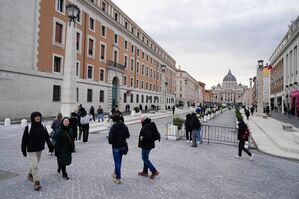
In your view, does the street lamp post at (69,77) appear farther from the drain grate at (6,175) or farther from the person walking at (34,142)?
the person walking at (34,142)

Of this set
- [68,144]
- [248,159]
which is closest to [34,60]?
[68,144]

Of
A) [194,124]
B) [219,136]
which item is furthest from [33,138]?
[219,136]

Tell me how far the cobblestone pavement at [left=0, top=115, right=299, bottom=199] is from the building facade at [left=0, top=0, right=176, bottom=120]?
7.37 meters

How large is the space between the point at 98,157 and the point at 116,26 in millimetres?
34909

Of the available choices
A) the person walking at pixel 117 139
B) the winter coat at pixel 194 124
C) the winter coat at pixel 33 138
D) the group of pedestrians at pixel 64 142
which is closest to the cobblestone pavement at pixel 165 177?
the group of pedestrians at pixel 64 142

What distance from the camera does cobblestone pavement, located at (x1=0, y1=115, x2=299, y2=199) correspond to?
5520 millimetres

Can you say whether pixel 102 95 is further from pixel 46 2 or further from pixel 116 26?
pixel 46 2

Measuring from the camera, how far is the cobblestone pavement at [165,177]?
5520mm

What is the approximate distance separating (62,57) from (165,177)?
24.4m

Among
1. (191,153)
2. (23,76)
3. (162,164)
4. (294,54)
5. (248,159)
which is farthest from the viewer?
(294,54)

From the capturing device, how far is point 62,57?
90.2 feet

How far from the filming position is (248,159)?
953cm

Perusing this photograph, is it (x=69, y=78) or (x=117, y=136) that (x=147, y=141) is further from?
(x=69, y=78)

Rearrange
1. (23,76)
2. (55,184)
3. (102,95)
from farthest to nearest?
(102,95) < (23,76) < (55,184)
